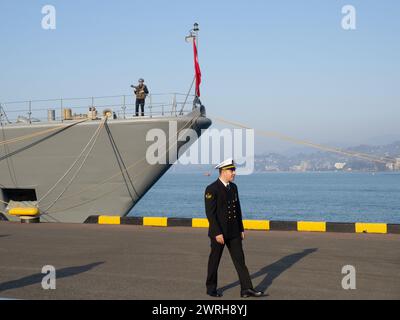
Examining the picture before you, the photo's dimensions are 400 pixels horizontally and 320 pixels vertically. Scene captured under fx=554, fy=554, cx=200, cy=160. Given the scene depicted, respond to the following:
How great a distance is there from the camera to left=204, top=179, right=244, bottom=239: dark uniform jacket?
21.3 ft

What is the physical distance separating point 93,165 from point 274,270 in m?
9.69

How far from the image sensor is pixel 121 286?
7.07 metres

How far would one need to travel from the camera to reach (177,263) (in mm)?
8930

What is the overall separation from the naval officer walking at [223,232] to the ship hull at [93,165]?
32.8 ft

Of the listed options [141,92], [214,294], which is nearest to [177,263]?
[214,294]

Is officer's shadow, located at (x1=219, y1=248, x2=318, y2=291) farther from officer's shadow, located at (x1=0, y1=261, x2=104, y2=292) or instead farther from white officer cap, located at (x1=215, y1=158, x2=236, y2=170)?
officer's shadow, located at (x1=0, y1=261, x2=104, y2=292)

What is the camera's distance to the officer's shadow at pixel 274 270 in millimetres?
7207

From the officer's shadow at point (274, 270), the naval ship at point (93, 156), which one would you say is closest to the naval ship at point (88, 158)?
the naval ship at point (93, 156)

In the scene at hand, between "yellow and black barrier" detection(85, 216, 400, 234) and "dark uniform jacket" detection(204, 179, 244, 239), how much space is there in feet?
23.2

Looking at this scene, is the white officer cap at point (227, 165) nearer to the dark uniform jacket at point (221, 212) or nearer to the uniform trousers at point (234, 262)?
the dark uniform jacket at point (221, 212)

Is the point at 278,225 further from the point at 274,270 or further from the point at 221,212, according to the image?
the point at 221,212

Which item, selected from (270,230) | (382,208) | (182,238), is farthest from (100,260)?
(382,208)

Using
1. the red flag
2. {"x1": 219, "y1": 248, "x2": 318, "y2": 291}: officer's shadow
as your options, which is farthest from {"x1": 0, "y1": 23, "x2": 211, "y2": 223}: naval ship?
{"x1": 219, "y1": 248, "x2": 318, "y2": 291}: officer's shadow

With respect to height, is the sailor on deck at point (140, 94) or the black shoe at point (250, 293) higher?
the sailor on deck at point (140, 94)
